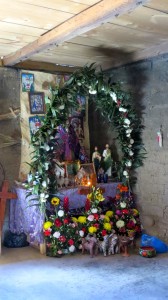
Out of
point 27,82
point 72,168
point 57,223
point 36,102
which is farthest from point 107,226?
point 27,82

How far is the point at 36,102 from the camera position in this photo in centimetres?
446

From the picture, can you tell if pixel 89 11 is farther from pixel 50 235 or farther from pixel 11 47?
pixel 50 235

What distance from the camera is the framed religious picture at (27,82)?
4.38 meters

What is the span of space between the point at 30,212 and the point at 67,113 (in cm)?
121

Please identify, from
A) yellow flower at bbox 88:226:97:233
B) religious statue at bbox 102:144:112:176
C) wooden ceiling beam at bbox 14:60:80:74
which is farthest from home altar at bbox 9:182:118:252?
wooden ceiling beam at bbox 14:60:80:74

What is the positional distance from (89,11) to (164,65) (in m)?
1.60

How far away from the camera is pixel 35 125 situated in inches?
176

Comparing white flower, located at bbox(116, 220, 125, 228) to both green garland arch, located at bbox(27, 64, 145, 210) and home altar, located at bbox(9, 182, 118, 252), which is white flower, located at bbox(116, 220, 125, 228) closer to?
home altar, located at bbox(9, 182, 118, 252)

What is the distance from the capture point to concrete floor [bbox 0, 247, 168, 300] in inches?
113

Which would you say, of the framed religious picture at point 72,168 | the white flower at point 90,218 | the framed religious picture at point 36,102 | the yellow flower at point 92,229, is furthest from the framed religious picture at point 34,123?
the yellow flower at point 92,229

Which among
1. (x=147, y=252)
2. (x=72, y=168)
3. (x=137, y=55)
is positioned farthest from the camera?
(x=72, y=168)

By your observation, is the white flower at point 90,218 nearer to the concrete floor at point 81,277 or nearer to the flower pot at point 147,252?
the concrete floor at point 81,277

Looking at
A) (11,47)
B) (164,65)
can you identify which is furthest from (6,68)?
(164,65)

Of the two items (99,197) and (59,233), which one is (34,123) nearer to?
(99,197)
